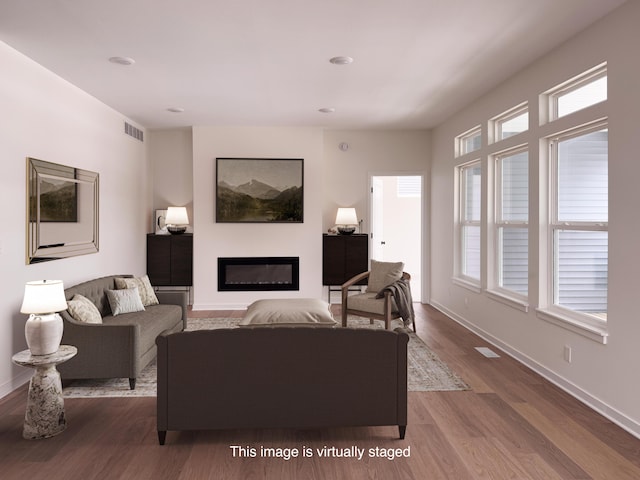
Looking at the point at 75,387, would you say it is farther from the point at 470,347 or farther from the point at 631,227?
the point at 631,227

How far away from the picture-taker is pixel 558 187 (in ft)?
13.9

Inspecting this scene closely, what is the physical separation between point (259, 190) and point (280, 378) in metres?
4.79

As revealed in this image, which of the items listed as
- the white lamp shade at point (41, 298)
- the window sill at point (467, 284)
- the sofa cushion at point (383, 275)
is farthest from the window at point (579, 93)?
the white lamp shade at point (41, 298)

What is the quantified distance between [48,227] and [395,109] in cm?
420

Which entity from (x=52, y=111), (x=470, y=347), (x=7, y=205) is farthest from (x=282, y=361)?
(x=52, y=111)

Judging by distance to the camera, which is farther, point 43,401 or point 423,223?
point 423,223

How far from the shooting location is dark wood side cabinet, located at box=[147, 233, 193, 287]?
727 centimetres

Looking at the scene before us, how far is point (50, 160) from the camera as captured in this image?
14.8 ft

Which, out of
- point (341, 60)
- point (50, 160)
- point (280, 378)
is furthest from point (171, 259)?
point (280, 378)

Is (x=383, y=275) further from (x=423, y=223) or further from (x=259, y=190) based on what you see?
(x=259, y=190)

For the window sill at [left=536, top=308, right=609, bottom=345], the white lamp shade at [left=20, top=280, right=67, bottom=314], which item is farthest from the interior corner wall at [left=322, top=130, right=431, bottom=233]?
the white lamp shade at [left=20, top=280, right=67, bottom=314]

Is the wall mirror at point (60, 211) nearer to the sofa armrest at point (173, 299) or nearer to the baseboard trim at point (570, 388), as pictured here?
the sofa armrest at point (173, 299)

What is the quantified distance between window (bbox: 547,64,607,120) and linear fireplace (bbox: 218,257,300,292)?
13.8ft

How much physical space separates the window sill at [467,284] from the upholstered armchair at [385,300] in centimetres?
81
